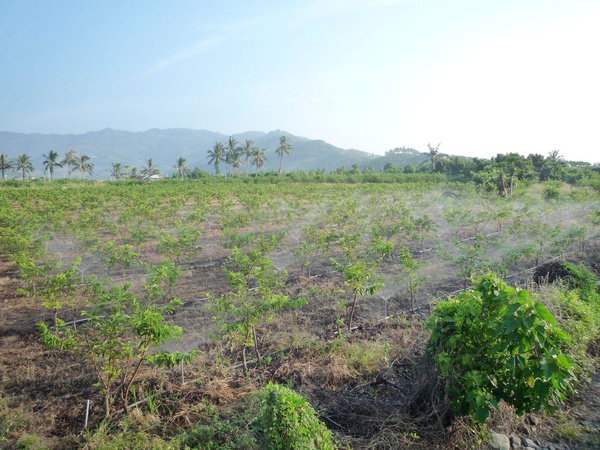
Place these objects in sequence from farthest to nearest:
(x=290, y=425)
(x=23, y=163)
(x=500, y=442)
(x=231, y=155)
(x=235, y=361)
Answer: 1. (x=231, y=155)
2. (x=23, y=163)
3. (x=235, y=361)
4. (x=500, y=442)
5. (x=290, y=425)

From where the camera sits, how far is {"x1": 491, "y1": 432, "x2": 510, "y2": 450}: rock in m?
4.52

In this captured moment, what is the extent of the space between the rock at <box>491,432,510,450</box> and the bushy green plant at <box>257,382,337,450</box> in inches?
82.4

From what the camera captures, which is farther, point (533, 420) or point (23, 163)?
point (23, 163)

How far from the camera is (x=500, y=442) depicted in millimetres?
4574

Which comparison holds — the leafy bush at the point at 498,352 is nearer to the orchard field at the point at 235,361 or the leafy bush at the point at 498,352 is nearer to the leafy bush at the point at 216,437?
the orchard field at the point at 235,361

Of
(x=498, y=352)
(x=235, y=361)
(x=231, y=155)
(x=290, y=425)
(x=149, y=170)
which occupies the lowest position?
(x=235, y=361)

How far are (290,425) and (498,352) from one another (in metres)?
2.39

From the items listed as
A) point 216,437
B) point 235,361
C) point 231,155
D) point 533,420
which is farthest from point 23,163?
point 533,420

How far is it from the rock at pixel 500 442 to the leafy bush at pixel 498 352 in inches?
26.0

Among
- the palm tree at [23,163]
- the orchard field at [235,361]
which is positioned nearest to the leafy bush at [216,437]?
the orchard field at [235,361]

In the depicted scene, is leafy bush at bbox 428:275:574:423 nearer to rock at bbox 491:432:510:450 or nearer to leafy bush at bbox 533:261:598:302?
rock at bbox 491:432:510:450

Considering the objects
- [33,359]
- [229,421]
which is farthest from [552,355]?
[33,359]

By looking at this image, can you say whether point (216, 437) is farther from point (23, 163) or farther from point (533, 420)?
point (23, 163)

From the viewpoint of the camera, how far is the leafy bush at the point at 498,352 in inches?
150
